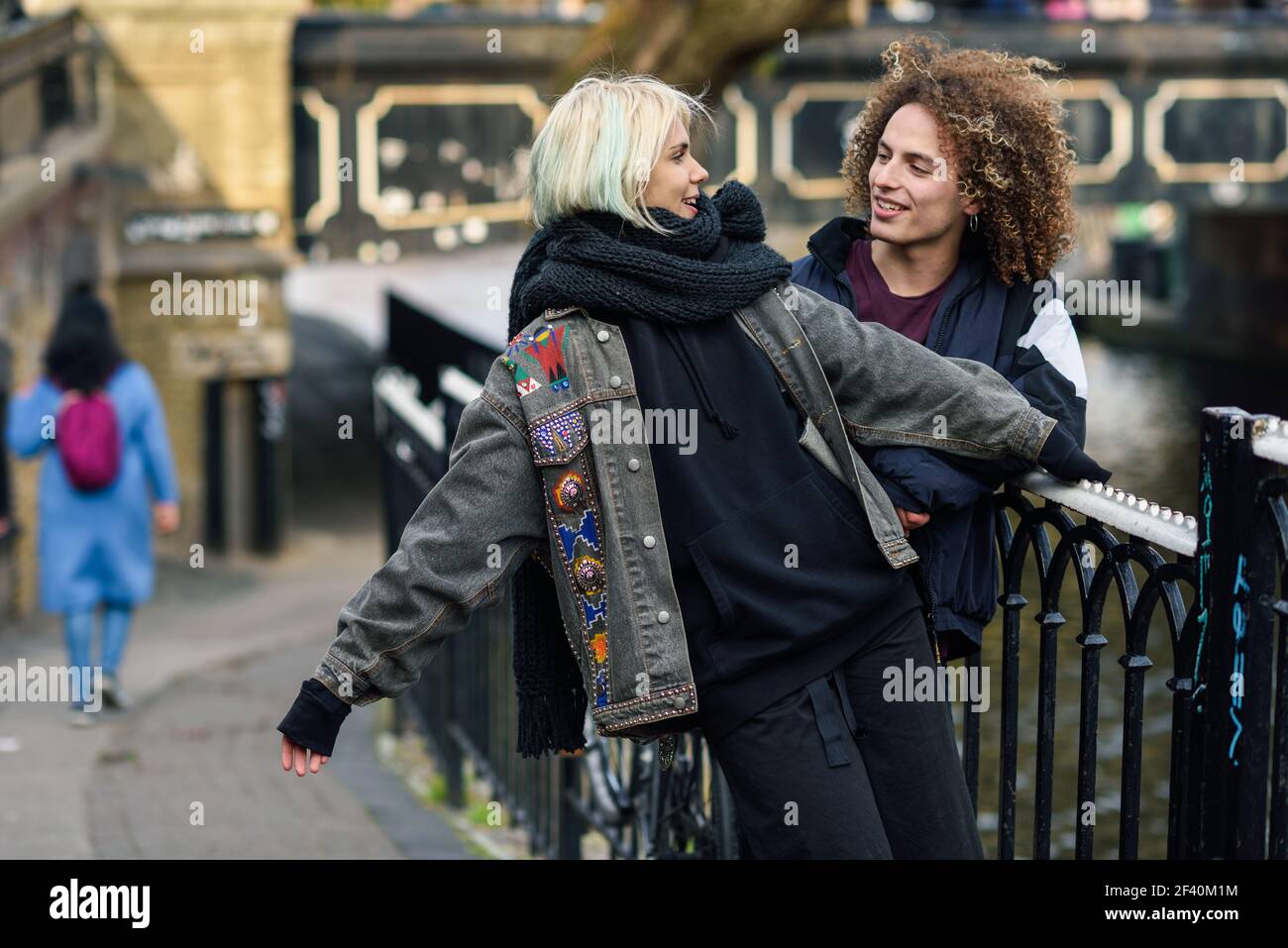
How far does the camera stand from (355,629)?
2.90 metres


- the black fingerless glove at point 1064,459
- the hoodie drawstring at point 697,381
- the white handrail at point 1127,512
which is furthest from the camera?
the black fingerless glove at point 1064,459

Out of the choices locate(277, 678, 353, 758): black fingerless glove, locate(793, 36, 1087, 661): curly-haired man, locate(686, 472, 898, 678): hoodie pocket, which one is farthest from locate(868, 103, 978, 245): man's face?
locate(277, 678, 353, 758): black fingerless glove

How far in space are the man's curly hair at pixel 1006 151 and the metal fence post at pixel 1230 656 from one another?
602mm

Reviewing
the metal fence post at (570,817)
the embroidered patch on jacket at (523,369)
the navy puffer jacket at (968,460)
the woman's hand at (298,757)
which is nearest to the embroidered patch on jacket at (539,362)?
the embroidered patch on jacket at (523,369)

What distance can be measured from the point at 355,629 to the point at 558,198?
724 mm

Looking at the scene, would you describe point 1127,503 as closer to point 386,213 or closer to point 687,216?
point 687,216

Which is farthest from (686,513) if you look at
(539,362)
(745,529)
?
(539,362)

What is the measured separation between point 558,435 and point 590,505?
0.12 metres

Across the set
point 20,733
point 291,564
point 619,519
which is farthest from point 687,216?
point 291,564

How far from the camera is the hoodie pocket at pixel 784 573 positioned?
2.85m

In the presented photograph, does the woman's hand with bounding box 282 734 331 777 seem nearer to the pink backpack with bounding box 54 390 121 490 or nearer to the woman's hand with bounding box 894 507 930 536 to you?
the woman's hand with bounding box 894 507 930 536

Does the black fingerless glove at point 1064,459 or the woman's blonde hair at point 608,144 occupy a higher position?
the woman's blonde hair at point 608,144

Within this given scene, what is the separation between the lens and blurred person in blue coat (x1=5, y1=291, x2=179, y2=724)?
7754 mm

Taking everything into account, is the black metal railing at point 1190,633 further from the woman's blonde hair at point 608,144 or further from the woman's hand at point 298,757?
the woman's hand at point 298,757
